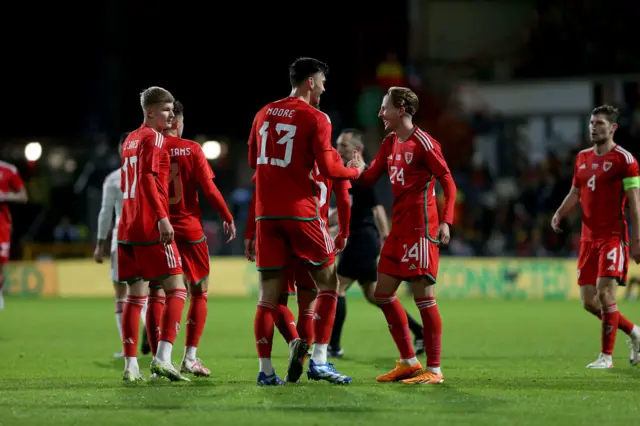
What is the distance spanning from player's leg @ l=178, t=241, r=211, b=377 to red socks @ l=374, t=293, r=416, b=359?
159 cm

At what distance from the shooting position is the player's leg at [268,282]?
777cm

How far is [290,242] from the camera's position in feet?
25.6

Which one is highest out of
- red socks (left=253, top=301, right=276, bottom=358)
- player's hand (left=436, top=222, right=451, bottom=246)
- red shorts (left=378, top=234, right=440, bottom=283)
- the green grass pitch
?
player's hand (left=436, top=222, right=451, bottom=246)

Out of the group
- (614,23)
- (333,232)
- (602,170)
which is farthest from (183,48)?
(602,170)

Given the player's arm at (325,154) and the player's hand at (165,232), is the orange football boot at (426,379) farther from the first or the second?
the player's hand at (165,232)

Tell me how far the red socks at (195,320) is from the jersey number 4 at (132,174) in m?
1.24

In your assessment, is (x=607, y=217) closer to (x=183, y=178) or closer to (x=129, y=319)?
(x=183, y=178)

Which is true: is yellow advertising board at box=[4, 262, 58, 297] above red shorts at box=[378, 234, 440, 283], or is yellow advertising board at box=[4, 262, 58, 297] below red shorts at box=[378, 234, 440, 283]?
below

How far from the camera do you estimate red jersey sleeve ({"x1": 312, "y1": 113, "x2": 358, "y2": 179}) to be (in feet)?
25.1

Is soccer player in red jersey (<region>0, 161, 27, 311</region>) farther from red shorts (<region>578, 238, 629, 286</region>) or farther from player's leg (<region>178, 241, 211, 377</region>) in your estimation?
red shorts (<region>578, 238, 629, 286</region>)

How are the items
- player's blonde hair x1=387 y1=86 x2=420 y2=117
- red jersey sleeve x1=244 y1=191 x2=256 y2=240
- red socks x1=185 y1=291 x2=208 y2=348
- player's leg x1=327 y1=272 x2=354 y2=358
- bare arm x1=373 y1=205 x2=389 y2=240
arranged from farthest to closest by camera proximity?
1. player's leg x1=327 y1=272 x2=354 y2=358
2. bare arm x1=373 y1=205 x2=389 y2=240
3. red socks x1=185 y1=291 x2=208 y2=348
4. red jersey sleeve x1=244 y1=191 x2=256 y2=240
5. player's blonde hair x1=387 y1=86 x2=420 y2=117

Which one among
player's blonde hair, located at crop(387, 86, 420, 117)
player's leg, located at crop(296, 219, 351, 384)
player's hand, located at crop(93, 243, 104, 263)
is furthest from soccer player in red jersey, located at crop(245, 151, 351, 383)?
player's hand, located at crop(93, 243, 104, 263)

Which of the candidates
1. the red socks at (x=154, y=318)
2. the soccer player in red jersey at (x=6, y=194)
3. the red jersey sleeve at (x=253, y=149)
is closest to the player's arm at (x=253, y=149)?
the red jersey sleeve at (x=253, y=149)

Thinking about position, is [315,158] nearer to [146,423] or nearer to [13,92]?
[146,423]
